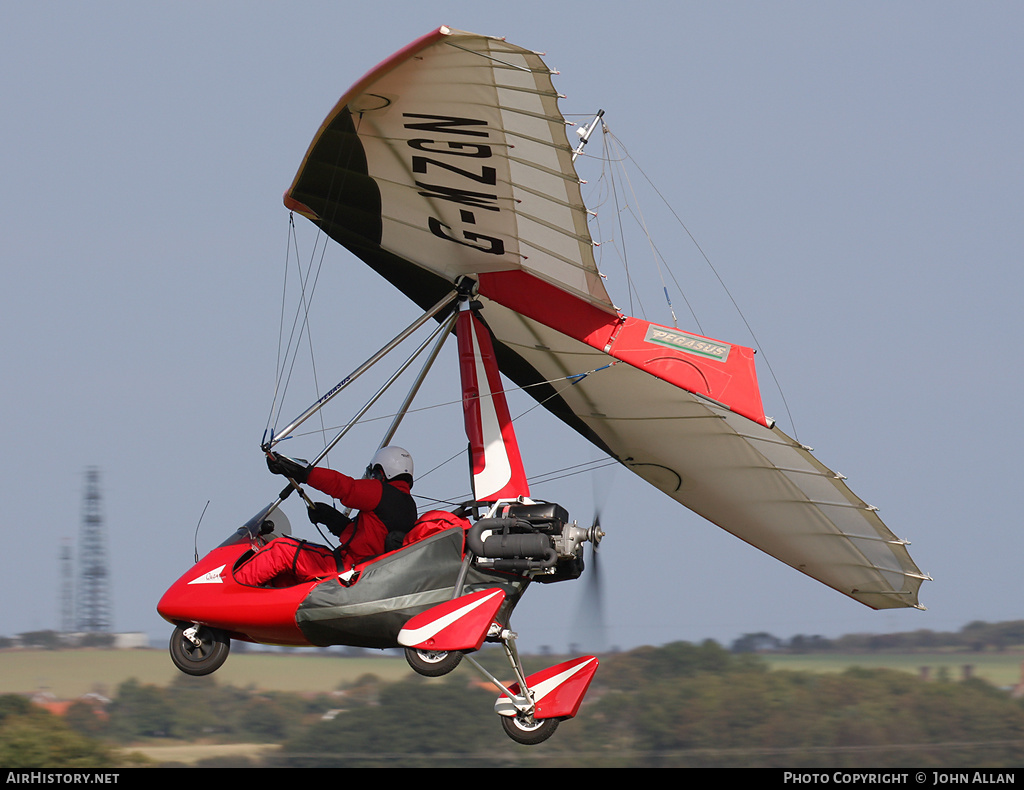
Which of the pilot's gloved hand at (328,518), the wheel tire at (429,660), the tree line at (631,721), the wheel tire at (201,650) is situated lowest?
the tree line at (631,721)

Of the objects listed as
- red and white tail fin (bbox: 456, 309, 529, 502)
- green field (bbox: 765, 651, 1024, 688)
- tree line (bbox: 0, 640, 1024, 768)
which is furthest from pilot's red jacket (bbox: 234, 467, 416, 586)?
green field (bbox: 765, 651, 1024, 688)

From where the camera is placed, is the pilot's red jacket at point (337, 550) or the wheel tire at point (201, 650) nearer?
the pilot's red jacket at point (337, 550)

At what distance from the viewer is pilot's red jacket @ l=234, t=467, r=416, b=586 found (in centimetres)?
1131

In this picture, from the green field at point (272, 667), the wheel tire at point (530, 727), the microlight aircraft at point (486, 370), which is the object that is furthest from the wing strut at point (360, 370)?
the green field at point (272, 667)

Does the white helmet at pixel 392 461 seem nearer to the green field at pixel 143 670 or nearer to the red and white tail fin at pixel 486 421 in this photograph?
the red and white tail fin at pixel 486 421

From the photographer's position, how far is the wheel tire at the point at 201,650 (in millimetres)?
11609

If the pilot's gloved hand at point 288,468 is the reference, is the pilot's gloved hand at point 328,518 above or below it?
below

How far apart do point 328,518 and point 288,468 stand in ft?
3.20

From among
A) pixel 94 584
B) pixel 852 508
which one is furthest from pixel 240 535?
pixel 94 584

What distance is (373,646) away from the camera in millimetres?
11172

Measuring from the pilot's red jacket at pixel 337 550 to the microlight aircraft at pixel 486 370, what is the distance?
170 millimetres

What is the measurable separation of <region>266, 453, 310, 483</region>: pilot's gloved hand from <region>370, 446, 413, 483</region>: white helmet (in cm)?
97

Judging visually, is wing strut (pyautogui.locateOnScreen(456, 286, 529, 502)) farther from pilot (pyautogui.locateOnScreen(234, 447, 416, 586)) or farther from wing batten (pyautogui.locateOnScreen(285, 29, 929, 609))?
pilot (pyautogui.locateOnScreen(234, 447, 416, 586))

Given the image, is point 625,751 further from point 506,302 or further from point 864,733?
point 506,302
